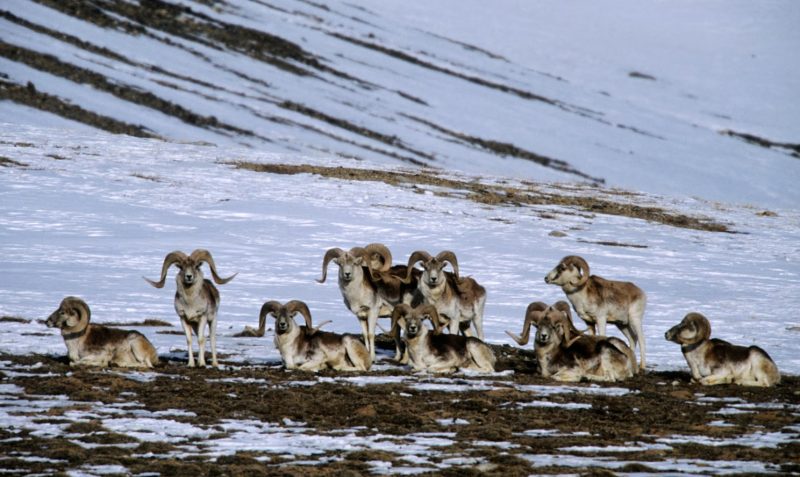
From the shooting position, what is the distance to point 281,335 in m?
17.9

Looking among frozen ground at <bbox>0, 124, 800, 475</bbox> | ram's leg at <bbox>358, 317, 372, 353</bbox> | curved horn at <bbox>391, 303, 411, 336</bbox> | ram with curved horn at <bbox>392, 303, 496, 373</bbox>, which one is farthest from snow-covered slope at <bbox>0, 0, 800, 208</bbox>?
ram with curved horn at <bbox>392, 303, 496, 373</bbox>

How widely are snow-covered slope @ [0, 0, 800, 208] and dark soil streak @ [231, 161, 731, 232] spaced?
1256 cm

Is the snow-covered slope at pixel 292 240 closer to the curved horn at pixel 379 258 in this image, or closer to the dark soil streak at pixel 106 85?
the curved horn at pixel 379 258

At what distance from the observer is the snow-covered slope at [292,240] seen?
24328mm

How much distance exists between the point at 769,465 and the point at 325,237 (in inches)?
967

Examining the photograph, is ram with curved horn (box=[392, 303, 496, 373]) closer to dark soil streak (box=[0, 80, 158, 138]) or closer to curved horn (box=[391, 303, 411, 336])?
curved horn (box=[391, 303, 411, 336])

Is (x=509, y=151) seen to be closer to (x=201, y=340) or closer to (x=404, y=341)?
(x=404, y=341)

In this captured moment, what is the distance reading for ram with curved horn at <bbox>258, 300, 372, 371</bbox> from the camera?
1784 centimetres

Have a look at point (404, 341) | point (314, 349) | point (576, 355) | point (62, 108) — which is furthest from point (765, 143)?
point (314, 349)

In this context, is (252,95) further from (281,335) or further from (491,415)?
(491,415)

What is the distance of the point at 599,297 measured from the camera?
20922mm

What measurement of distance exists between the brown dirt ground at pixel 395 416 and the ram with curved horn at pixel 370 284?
2.21 metres

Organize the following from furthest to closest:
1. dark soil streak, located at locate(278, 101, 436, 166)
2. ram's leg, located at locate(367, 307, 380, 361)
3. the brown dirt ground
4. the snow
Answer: dark soil streak, located at locate(278, 101, 436, 166) → ram's leg, located at locate(367, 307, 380, 361) → the snow → the brown dirt ground

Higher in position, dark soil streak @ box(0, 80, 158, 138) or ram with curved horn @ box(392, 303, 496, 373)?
dark soil streak @ box(0, 80, 158, 138)
